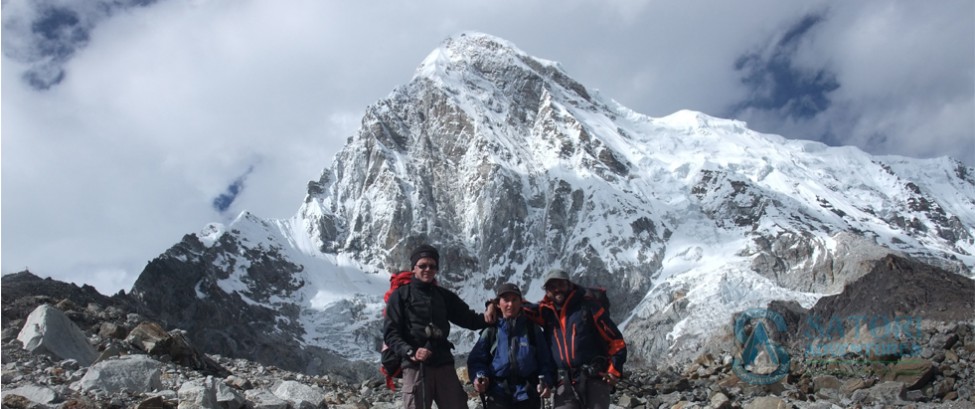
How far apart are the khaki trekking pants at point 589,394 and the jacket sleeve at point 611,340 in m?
0.27

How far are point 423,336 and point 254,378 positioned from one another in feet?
41.6

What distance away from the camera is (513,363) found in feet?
33.7

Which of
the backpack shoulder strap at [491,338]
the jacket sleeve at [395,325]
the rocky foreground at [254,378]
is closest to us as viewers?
the jacket sleeve at [395,325]

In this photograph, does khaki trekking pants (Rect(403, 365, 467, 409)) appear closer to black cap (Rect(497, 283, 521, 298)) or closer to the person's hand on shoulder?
the person's hand on shoulder

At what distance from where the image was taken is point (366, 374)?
13475 cm

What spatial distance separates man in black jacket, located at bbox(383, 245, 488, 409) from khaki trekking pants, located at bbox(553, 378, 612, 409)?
1.48 m

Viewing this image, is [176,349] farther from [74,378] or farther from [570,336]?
[570,336]

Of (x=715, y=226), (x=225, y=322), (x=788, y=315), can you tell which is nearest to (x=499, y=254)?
(x=715, y=226)

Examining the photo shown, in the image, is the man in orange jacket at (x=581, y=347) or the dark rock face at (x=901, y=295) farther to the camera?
the dark rock face at (x=901, y=295)

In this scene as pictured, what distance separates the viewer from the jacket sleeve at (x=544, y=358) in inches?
407

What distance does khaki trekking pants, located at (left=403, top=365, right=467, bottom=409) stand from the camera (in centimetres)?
998

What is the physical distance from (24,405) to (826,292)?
142 metres
